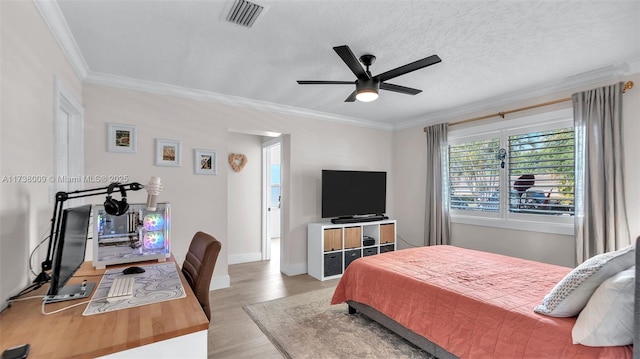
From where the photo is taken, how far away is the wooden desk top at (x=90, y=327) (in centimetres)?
102

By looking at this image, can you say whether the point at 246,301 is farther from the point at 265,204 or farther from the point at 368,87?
the point at 368,87

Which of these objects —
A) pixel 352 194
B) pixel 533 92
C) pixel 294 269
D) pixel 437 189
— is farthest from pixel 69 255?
pixel 533 92

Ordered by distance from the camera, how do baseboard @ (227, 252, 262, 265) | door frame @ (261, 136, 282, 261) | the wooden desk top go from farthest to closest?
door frame @ (261, 136, 282, 261) < baseboard @ (227, 252, 262, 265) < the wooden desk top

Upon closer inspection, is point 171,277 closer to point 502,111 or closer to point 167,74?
point 167,74

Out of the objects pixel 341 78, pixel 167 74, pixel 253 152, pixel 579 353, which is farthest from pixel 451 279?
pixel 253 152

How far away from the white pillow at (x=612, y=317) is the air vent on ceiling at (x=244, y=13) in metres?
2.42

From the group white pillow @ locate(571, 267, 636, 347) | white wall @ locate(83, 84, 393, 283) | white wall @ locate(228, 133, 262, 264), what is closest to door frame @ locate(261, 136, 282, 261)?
white wall @ locate(228, 133, 262, 264)

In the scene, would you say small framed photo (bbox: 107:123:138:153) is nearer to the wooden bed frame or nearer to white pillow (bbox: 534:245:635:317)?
the wooden bed frame

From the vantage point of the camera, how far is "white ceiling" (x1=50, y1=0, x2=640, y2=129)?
1.95 m

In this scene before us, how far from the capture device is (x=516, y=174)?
370cm

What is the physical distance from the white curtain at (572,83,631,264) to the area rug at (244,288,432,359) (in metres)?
2.14

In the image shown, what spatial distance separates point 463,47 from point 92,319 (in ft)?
9.74

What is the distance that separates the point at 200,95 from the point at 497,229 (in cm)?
411

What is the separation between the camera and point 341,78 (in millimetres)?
3154
